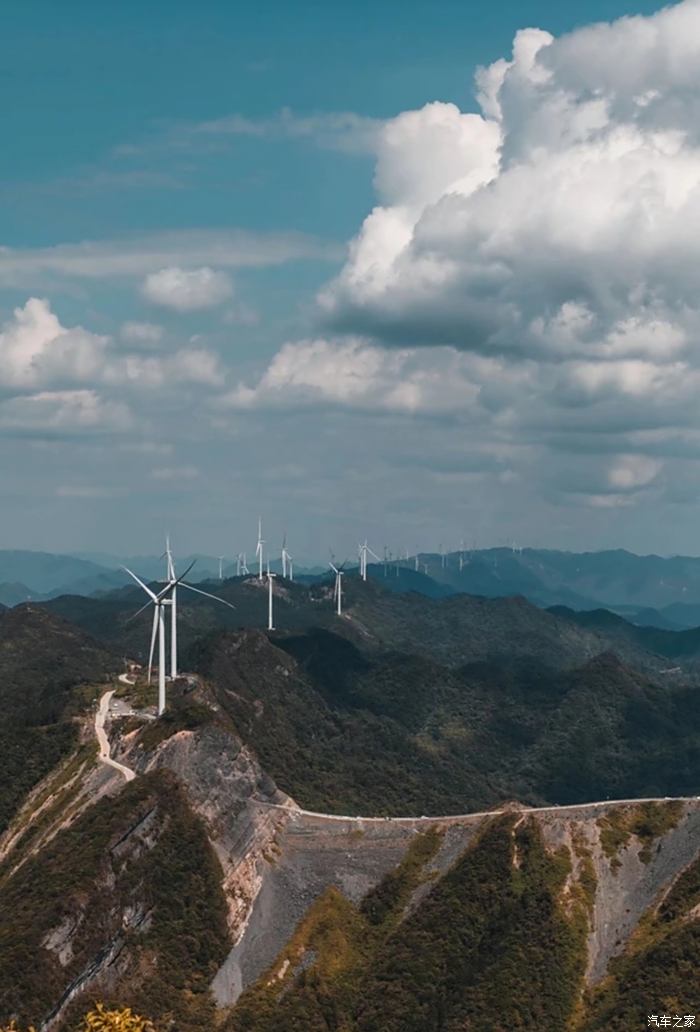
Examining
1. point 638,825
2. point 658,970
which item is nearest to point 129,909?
point 658,970

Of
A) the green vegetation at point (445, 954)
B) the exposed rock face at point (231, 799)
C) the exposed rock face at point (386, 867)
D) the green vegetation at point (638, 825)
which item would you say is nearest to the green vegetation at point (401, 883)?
the green vegetation at point (445, 954)

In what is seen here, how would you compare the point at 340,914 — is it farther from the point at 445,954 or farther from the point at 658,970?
the point at 658,970

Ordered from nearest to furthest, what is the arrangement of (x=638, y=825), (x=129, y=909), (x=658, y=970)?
1. (x=658, y=970)
2. (x=129, y=909)
3. (x=638, y=825)

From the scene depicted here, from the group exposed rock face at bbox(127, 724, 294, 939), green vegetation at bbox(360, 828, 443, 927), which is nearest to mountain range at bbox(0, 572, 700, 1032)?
green vegetation at bbox(360, 828, 443, 927)

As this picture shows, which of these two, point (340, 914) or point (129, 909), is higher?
point (129, 909)

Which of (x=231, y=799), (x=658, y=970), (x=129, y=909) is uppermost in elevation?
(x=231, y=799)

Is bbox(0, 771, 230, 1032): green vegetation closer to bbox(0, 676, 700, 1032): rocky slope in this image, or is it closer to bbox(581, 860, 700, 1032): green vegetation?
bbox(0, 676, 700, 1032): rocky slope

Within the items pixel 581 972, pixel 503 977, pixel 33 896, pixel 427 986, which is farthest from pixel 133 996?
pixel 581 972
